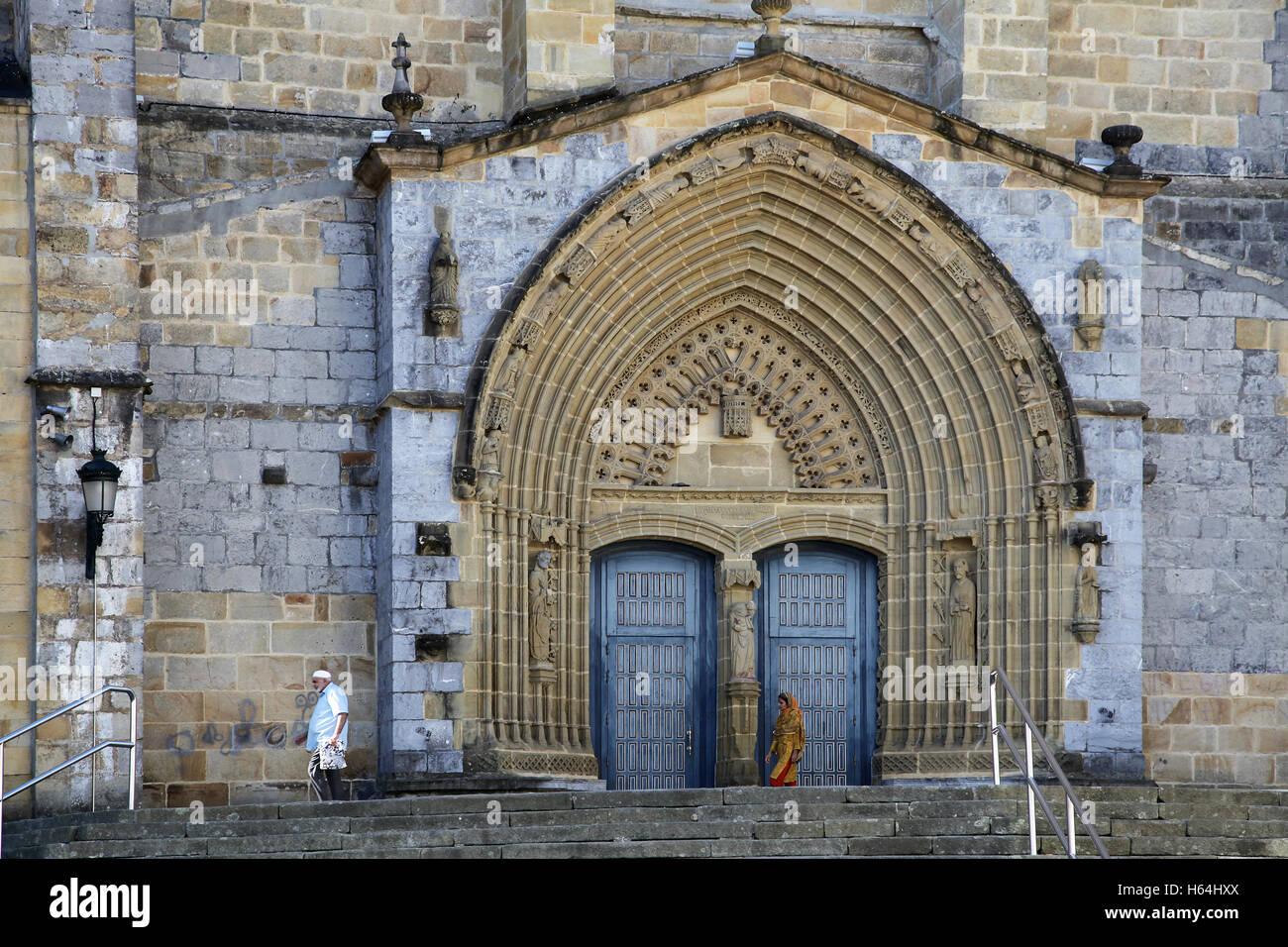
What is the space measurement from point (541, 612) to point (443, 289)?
7.89ft

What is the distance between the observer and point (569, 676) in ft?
50.0

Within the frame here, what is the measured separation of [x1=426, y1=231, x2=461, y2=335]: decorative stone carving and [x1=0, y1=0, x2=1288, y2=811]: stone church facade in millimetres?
35

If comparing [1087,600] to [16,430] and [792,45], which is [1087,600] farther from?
[16,430]

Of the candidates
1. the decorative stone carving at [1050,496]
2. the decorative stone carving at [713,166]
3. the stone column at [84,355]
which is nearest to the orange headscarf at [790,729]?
the decorative stone carving at [1050,496]

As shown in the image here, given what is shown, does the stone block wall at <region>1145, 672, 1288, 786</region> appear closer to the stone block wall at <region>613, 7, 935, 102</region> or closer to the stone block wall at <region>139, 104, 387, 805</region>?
the stone block wall at <region>613, 7, 935, 102</region>

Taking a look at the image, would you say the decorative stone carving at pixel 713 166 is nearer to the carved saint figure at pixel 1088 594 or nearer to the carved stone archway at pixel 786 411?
the carved stone archway at pixel 786 411

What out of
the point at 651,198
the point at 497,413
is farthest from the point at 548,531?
the point at 651,198

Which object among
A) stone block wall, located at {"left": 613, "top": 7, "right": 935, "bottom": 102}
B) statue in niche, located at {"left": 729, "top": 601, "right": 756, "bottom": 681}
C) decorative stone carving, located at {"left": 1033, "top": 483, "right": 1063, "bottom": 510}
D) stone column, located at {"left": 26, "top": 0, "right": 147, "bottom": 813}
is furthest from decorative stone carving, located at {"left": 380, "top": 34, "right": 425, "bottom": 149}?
decorative stone carving, located at {"left": 1033, "top": 483, "right": 1063, "bottom": 510}

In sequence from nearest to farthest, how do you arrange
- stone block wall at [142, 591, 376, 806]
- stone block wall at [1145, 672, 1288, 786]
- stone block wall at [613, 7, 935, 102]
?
stone block wall at [142, 591, 376, 806]
stone block wall at [1145, 672, 1288, 786]
stone block wall at [613, 7, 935, 102]

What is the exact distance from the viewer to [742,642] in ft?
51.4

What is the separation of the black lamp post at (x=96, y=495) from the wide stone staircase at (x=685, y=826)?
1.91 meters

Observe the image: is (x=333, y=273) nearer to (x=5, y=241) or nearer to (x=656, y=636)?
(x=5, y=241)

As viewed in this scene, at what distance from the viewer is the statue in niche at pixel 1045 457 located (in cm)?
1546

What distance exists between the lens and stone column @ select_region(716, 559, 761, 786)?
15633 millimetres
